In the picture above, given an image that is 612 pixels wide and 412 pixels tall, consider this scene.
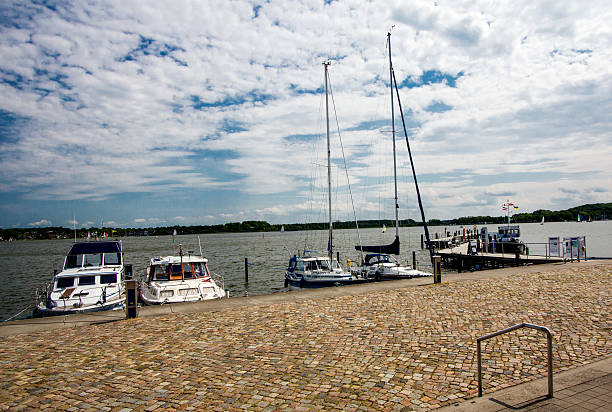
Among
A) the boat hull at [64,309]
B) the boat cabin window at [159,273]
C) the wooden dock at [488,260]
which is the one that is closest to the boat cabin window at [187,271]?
the boat cabin window at [159,273]

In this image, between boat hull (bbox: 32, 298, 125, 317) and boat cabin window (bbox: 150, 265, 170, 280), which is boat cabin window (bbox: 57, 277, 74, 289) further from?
boat cabin window (bbox: 150, 265, 170, 280)

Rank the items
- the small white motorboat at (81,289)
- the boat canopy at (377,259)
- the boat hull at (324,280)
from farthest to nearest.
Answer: the boat canopy at (377,259) → the boat hull at (324,280) → the small white motorboat at (81,289)

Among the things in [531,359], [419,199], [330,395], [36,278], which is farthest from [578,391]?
[36,278]

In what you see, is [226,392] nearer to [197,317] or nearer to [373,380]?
[373,380]

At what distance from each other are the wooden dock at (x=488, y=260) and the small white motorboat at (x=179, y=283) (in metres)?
20.4

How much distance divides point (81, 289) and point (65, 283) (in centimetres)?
105

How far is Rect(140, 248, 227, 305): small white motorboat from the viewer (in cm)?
1897

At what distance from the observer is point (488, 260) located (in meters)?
33.2

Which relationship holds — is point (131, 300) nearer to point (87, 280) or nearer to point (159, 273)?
point (87, 280)

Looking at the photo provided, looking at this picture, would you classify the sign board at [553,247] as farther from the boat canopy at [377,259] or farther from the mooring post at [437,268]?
the mooring post at [437,268]

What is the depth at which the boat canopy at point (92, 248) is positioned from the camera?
22.7 m

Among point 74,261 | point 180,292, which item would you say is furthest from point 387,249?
point 74,261

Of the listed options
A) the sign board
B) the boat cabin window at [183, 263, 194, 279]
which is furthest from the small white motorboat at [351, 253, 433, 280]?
the boat cabin window at [183, 263, 194, 279]

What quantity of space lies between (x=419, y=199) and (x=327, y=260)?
7.55m
